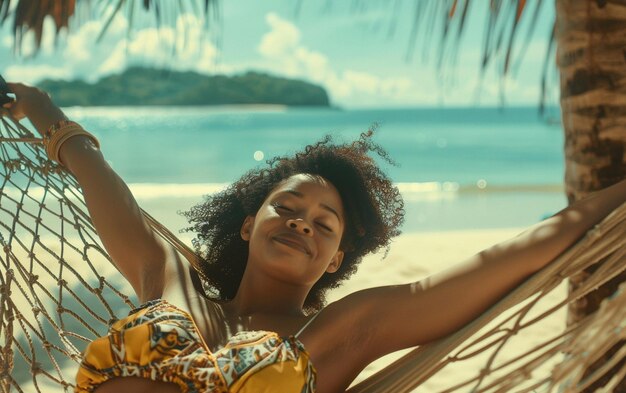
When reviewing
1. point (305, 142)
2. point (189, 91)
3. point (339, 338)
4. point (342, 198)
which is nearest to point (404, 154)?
point (305, 142)

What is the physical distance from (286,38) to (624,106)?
33.9m

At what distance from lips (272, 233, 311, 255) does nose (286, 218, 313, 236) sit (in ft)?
0.06

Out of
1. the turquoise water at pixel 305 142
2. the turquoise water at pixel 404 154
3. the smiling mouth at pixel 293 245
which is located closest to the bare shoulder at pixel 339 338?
the smiling mouth at pixel 293 245

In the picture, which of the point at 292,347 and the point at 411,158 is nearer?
the point at 292,347

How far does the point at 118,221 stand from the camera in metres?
1.64

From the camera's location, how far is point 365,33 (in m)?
1.69

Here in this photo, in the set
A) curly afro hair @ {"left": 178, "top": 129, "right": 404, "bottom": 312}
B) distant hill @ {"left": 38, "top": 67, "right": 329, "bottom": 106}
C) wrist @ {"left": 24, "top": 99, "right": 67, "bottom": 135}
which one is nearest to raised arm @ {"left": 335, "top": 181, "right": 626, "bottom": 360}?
curly afro hair @ {"left": 178, "top": 129, "right": 404, "bottom": 312}

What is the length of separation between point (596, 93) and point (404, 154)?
1949 cm

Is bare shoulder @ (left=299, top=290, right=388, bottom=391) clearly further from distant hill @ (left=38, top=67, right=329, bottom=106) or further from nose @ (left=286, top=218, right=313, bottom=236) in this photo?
distant hill @ (left=38, top=67, right=329, bottom=106)

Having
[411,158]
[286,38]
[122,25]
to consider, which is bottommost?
[411,158]

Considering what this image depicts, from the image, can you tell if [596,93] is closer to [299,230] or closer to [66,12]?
[299,230]

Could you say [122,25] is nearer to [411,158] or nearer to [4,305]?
[4,305]

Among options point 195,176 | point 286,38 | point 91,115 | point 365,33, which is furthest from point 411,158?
point 91,115

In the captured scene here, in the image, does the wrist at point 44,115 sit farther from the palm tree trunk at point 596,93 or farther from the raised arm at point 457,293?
the palm tree trunk at point 596,93
